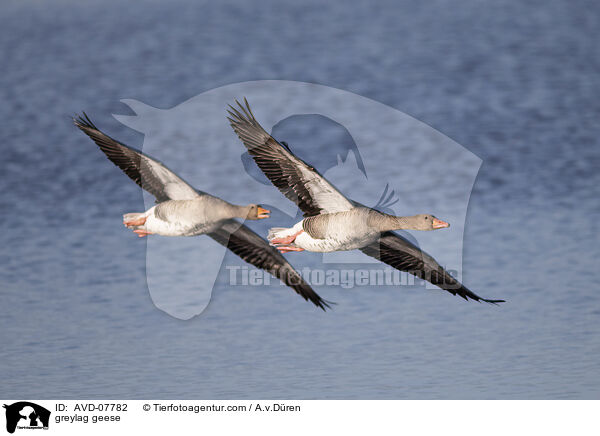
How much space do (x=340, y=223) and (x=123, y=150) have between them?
1965 mm

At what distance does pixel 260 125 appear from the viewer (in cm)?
797

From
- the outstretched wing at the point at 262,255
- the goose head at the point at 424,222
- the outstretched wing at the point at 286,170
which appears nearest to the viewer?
the outstretched wing at the point at 286,170

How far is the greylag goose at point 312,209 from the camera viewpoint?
799cm

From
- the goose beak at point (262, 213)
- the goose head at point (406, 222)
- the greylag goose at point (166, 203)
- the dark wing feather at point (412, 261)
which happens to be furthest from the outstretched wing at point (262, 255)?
the goose head at point (406, 222)

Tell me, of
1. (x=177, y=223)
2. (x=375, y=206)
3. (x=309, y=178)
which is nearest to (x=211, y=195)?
(x=177, y=223)

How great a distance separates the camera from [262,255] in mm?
8781

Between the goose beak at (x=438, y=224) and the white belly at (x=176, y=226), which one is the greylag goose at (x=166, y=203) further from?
the goose beak at (x=438, y=224)

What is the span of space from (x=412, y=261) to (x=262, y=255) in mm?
1412

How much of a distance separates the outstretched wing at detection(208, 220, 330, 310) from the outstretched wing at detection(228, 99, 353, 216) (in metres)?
0.72

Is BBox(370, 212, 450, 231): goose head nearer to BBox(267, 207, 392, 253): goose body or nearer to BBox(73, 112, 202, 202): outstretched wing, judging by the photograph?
BBox(267, 207, 392, 253): goose body

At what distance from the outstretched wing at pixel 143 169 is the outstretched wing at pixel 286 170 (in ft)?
2.07

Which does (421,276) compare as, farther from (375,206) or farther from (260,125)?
(260,125)
